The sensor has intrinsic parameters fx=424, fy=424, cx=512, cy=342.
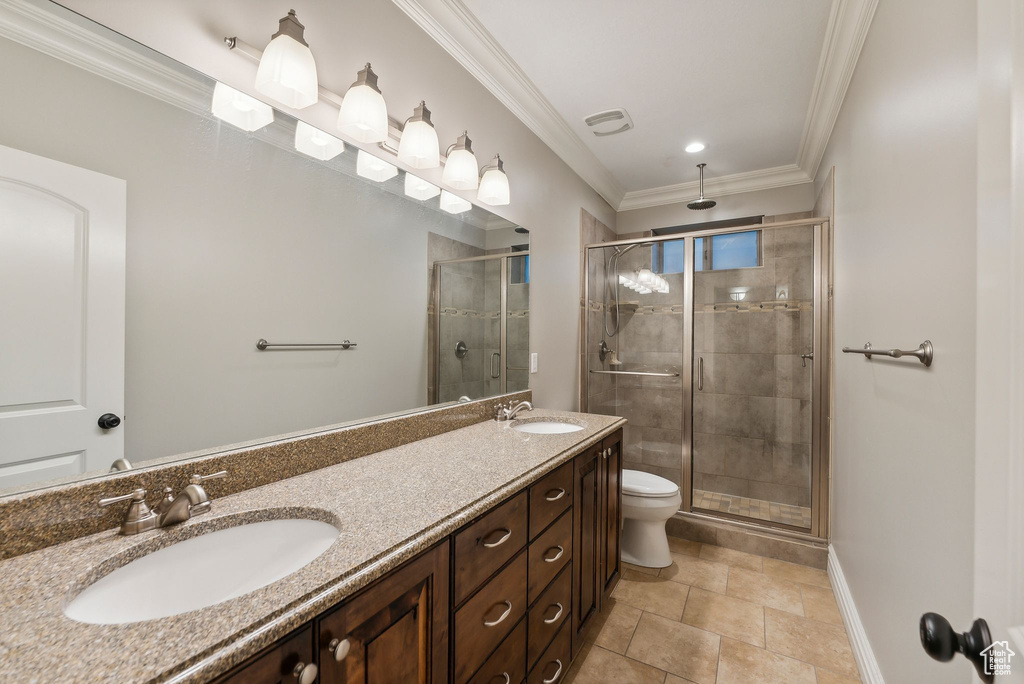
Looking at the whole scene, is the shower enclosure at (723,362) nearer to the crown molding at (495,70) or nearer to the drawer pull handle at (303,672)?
the crown molding at (495,70)

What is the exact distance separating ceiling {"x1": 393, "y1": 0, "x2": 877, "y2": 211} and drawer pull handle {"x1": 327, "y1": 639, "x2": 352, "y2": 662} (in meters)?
1.94

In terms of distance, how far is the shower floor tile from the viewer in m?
2.65

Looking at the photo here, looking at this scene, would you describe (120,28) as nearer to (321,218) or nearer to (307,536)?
(321,218)

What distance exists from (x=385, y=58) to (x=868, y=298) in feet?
6.53

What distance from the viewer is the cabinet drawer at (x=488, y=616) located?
3.18ft

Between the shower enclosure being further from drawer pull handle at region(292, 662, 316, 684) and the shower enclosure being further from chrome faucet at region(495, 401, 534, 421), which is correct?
drawer pull handle at region(292, 662, 316, 684)

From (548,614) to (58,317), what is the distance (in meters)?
1.48

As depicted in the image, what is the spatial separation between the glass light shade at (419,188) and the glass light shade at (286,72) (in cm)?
46

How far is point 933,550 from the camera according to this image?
100 centimetres

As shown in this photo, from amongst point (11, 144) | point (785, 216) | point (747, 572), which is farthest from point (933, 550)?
point (785, 216)

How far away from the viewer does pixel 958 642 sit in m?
0.50

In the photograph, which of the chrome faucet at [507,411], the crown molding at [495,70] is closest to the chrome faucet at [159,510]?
the chrome faucet at [507,411]

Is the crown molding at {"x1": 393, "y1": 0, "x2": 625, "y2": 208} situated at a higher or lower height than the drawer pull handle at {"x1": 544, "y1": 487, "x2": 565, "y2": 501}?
higher

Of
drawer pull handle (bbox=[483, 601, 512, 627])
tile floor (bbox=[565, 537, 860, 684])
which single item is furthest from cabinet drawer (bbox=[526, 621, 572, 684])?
drawer pull handle (bbox=[483, 601, 512, 627])
